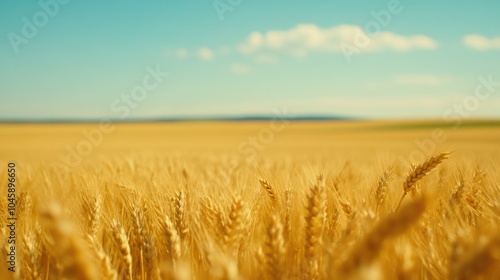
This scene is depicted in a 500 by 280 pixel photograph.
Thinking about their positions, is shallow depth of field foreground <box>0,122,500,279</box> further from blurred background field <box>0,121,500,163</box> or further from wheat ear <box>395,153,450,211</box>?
blurred background field <box>0,121,500,163</box>

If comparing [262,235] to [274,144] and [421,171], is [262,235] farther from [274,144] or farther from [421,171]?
[274,144]

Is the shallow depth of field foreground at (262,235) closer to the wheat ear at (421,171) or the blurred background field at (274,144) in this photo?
the wheat ear at (421,171)

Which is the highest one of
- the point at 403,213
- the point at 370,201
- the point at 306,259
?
the point at 403,213

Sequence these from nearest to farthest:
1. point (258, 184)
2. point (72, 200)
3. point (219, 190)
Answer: point (219, 190) < point (258, 184) < point (72, 200)

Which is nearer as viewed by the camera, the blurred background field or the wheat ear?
the wheat ear

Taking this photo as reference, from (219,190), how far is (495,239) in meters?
1.14

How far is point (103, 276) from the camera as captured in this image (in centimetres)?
93

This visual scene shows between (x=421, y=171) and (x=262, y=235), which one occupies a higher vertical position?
(x=421, y=171)

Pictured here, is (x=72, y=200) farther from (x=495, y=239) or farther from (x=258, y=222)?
(x=495, y=239)

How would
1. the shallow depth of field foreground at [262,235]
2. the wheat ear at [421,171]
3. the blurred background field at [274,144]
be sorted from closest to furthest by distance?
the shallow depth of field foreground at [262,235] < the wheat ear at [421,171] < the blurred background field at [274,144]

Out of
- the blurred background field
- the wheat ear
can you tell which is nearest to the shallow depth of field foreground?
the wheat ear

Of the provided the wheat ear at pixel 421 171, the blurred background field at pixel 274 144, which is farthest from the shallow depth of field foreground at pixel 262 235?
the blurred background field at pixel 274 144

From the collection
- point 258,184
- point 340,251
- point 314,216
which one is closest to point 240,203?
point 314,216

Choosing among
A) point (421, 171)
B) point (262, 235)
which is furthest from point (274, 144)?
point (262, 235)
